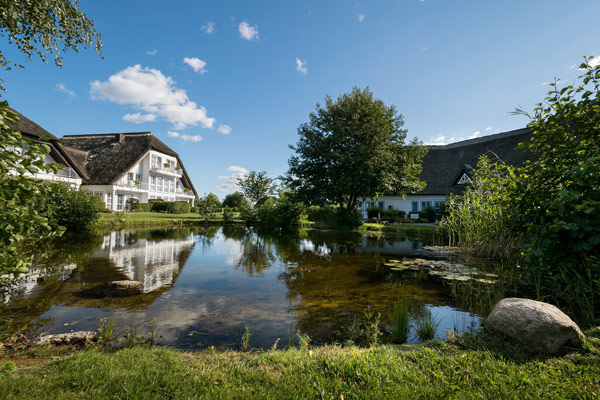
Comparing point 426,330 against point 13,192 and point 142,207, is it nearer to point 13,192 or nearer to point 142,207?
point 13,192

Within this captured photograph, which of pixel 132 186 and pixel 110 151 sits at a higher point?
pixel 110 151

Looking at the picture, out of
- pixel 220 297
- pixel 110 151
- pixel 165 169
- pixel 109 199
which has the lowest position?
pixel 220 297

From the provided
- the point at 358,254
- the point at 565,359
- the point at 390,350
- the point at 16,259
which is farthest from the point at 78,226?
the point at 565,359

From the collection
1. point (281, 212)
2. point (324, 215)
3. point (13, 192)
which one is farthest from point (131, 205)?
point (13, 192)

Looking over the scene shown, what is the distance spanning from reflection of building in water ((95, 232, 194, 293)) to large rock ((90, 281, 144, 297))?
0.67ft

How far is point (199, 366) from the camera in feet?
9.91

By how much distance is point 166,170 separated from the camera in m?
42.3

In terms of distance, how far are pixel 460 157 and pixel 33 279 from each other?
3928 centimetres

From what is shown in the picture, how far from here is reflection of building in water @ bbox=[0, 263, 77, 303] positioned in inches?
238

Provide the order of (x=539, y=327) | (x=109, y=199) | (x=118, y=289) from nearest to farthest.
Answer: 1. (x=539, y=327)
2. (x=118, y=289)
3. (x=109, y=199)

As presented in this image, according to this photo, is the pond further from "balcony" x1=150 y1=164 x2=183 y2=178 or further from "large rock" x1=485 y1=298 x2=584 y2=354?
"balcony" x1=150 y1=164 x2=183 y2=178

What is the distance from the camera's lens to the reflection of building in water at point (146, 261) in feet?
25.5

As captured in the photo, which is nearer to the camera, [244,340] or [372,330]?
[244,340]

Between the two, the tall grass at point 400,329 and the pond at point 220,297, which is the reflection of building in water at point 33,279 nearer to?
the pond at point 220,297
